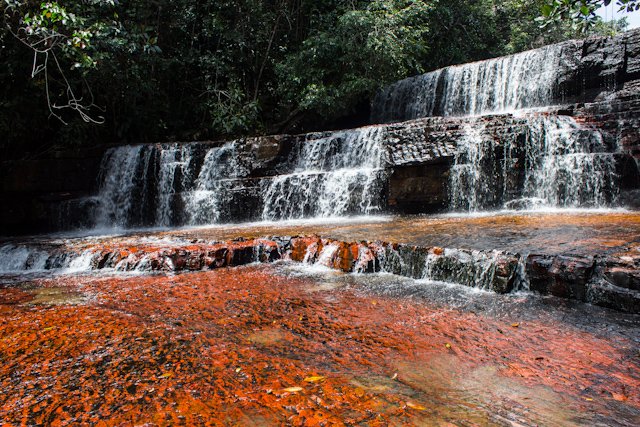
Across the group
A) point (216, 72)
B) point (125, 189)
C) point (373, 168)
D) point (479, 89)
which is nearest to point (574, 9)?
point (373, 168)

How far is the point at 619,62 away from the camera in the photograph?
10664mm

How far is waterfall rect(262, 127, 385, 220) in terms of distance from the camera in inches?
370

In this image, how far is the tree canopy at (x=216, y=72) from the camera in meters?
11.1

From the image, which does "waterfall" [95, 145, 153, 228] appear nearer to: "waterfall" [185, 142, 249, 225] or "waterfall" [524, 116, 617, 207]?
"waterfall" [185, 142, 249, 225]

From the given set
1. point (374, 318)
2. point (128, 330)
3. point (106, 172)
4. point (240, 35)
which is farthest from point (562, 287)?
point (240, 35)

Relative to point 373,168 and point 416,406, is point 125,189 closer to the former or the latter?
point 373,168

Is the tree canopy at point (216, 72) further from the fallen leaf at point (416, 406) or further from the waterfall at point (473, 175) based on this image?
the fallen leaf at point (416, 406)

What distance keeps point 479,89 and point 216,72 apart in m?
8.38

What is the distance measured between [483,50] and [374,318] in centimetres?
1985

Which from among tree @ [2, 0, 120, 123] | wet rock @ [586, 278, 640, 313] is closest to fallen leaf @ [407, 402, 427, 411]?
wet rock @ [586, 278, 640, 313]

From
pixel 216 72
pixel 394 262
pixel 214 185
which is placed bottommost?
pixel 394 262

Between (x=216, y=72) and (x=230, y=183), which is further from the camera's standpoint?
(x=216, y=72)

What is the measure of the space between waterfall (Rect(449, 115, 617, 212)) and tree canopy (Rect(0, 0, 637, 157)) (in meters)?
5.25

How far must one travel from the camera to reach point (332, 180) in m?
9.66
